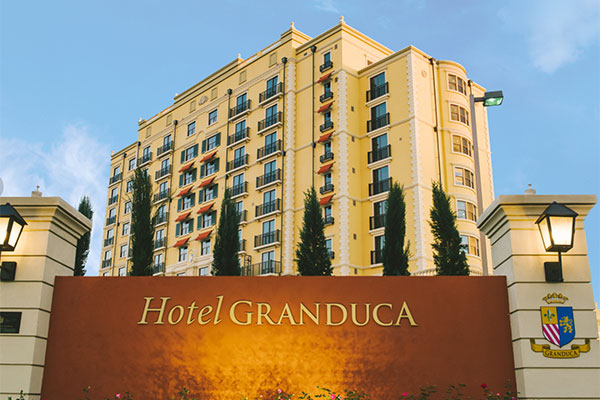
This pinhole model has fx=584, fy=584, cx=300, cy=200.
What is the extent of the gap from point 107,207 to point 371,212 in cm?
3154

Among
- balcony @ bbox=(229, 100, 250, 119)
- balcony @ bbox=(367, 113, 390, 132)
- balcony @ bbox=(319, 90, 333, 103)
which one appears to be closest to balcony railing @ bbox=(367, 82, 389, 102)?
balcony @ bbox=(367, 113, 390, 132)

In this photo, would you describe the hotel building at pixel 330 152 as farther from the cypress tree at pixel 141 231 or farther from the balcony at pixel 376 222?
the cypress tree at pixel 141 231

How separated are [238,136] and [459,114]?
16.3 meters

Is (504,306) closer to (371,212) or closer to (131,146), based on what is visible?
(371,212)

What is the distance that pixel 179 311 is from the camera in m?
8.87

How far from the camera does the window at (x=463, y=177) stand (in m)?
36.7

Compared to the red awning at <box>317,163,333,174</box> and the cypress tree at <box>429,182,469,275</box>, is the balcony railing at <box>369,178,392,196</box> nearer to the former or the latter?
the red awning at <box>317,163,333,174</box>

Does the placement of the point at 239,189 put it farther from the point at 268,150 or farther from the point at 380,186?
the point at 380,186

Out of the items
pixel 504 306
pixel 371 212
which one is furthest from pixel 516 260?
pixel 371 212

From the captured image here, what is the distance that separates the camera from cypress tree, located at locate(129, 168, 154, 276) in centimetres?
1421

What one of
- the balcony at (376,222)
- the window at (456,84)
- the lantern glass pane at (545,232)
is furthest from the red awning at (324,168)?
the lantern glass pane at (545,232)

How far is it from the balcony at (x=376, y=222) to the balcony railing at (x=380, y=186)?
5.27 ft

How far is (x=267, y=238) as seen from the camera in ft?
129

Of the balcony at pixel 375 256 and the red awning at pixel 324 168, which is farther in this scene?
the red awning at pixel 324 168
